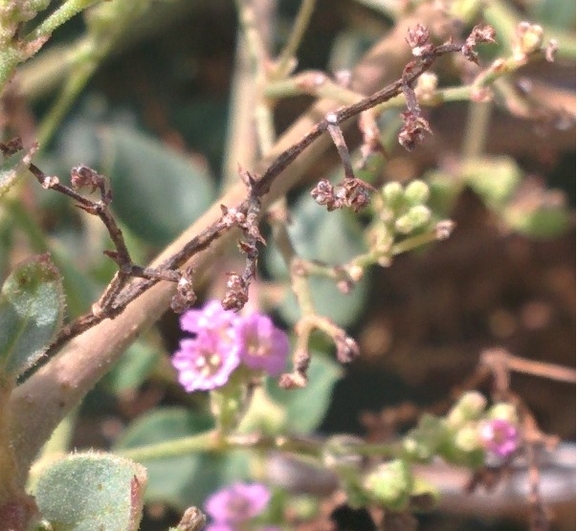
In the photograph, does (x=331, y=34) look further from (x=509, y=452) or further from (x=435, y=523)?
(x=509, y=452)

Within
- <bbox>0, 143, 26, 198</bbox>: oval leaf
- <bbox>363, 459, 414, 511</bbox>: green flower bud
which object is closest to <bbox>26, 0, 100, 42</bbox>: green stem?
<bbox>0, 143, 26, 198</bbox>: oval leaf

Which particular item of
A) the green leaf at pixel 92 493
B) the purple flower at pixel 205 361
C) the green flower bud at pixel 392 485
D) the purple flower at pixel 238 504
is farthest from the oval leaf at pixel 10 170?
the purple flower at pixel 238 504

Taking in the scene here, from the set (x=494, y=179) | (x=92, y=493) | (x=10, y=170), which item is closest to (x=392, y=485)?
(x=92, y=493)

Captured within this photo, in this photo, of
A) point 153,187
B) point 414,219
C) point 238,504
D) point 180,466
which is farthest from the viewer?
point 153,187

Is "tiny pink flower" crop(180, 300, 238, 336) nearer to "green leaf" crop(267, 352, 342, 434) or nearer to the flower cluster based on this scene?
the flower cluster

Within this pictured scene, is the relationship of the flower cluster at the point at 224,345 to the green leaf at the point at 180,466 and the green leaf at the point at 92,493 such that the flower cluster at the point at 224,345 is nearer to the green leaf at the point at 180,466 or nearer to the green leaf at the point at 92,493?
the green leaf at the point at 92,493

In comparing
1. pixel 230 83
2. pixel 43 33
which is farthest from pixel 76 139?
pixel 43 33

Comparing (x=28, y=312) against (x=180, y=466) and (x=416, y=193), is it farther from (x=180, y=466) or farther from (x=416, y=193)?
(x=180, y=466)

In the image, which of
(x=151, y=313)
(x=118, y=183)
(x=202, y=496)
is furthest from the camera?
(x=118, y=183)
